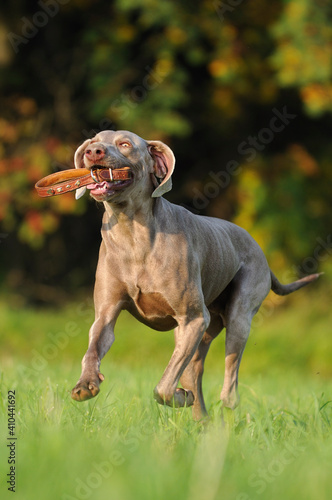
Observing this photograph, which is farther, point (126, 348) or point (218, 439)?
point (126, 348)

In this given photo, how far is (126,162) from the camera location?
163 inches

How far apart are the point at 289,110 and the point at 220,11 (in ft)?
7.52

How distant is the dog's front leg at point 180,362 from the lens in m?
4.07

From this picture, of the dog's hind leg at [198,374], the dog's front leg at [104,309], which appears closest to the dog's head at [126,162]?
the dog's front leg at [104,309]

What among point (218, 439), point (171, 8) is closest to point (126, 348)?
point (171, 8)

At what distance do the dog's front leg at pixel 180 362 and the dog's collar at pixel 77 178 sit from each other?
909 millimetres

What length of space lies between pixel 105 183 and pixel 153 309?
2.64 feet

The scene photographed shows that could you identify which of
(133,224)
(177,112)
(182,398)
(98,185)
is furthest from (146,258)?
(177,112)

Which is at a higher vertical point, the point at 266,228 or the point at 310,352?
the point at 266,228

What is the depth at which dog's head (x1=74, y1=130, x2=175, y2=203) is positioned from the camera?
4012mm

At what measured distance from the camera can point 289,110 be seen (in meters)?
13.7

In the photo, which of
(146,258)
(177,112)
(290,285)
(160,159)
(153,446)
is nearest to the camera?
(153,446)

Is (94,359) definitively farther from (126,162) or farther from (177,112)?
(177,112)

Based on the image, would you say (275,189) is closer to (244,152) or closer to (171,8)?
(244,152)
